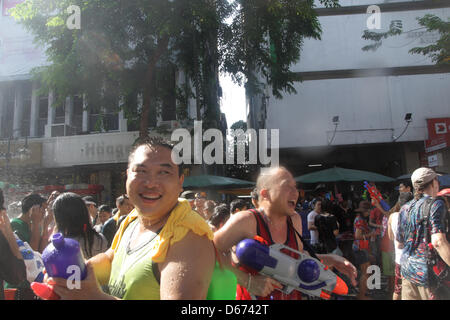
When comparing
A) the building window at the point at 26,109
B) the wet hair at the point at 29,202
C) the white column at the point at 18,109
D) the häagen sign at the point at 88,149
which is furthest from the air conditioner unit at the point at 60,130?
the wet hair at the point at 29,202

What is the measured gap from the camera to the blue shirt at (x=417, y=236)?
293 centimetres

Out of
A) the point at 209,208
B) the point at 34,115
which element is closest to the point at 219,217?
the point at 209,208

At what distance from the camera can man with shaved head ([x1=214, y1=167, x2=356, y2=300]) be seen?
1.95m

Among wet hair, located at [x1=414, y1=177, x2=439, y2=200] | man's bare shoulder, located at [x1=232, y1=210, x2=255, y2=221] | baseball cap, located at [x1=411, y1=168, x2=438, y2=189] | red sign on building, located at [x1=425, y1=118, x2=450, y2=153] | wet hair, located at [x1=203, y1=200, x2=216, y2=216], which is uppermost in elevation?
red sign on building, located at [x1=425, y1=118, x2=450, y2=153]

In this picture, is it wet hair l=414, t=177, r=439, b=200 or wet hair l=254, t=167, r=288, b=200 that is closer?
wet hair l=254, t=167, r=288, b=200

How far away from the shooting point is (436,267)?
2.95m

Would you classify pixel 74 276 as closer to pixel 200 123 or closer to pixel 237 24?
pixel 200 123

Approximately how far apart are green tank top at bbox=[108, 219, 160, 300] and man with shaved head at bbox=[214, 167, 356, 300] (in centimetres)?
55

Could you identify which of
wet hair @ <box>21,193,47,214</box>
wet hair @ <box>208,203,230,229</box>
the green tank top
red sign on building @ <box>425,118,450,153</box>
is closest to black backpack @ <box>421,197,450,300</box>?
wet hair @ <box>208,203,230,229</box>

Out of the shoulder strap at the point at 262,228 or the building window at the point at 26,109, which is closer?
the shoulder strap at the point at 262,228

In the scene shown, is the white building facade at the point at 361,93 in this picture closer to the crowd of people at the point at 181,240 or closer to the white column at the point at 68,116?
the white column at the point at 68,116

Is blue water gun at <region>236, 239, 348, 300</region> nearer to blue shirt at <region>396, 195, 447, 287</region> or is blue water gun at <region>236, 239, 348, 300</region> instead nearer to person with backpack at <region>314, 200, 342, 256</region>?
blue shirt at <region>396, 195, 447, 287</region>

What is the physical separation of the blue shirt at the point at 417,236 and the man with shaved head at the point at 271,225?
133cm

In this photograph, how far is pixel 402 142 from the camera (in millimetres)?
15789
